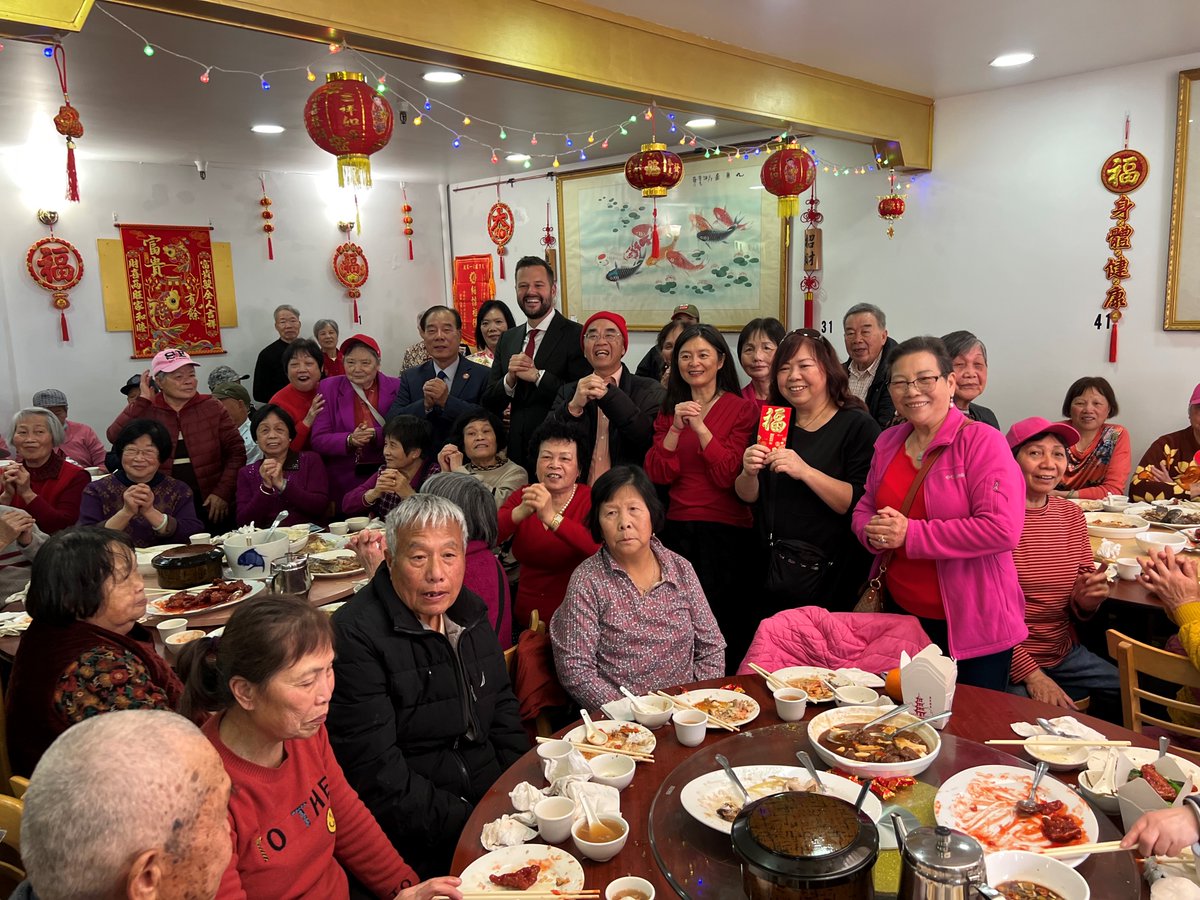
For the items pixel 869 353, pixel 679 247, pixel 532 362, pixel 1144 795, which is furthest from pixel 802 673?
pixel 679 247

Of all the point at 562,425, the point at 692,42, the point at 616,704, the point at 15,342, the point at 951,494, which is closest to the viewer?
the point at 616,704

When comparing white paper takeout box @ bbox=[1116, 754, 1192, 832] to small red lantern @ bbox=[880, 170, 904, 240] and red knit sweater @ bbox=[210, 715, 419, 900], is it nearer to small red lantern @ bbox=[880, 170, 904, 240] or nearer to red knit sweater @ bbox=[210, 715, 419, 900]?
red knit sweater @ bbox=[210, 715, 419, 900]

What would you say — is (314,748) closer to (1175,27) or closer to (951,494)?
(951,494)

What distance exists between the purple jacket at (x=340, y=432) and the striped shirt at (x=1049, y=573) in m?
3.05

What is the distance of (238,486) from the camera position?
155 inches

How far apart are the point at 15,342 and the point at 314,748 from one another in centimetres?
692

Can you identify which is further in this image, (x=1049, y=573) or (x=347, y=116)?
(x=347, y=116)

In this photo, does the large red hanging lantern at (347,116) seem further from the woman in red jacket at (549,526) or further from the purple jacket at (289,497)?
the purple jacket at (289,497)

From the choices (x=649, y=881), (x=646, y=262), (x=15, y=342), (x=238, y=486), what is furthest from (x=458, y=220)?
(x=649, y=881)

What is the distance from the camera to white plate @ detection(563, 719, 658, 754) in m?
1.70

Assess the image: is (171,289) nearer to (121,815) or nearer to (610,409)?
(610,409)

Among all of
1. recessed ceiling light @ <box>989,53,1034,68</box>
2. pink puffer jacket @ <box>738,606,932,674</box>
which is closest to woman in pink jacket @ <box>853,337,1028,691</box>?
pink puffer jacket @ <box>738,606,932,674</box>

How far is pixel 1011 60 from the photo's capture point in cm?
462

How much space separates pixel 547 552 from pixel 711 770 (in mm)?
1343
